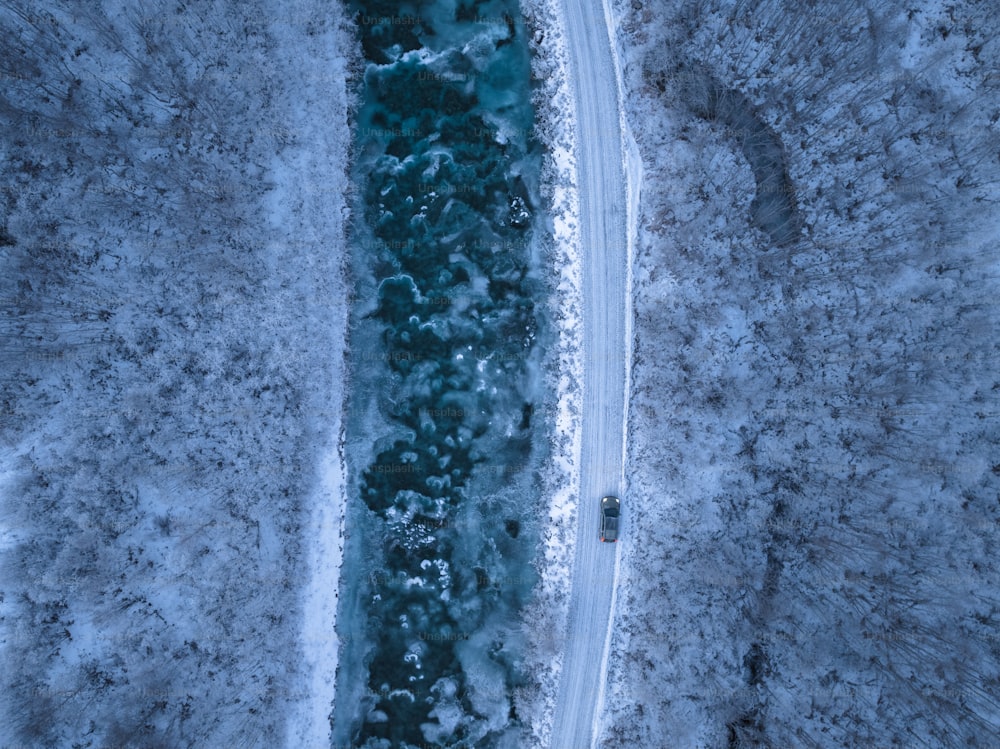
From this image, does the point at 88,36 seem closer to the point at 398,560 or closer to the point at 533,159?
the point at 533,159

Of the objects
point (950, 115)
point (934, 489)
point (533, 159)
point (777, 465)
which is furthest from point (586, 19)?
point (934, 489)

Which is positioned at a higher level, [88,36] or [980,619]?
[88,36]

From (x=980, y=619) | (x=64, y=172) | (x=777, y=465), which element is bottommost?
(x=980, y=619)

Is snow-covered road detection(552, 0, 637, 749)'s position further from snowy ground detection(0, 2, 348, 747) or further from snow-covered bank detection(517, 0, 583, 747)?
snowy ground detection(0, 2, 348, 747)

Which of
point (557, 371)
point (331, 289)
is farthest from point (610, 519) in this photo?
point (331, 289)

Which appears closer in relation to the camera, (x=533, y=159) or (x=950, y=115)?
(x=950, y=115)

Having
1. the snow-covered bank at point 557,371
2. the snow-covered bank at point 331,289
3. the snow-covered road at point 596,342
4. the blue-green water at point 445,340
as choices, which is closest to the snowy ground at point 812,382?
the snow-covered road at point 596,342

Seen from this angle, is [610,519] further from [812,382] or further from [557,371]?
[812,382]

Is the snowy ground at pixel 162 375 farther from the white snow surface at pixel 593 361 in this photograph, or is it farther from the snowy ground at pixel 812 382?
the snowy ground at pixel 812 382
